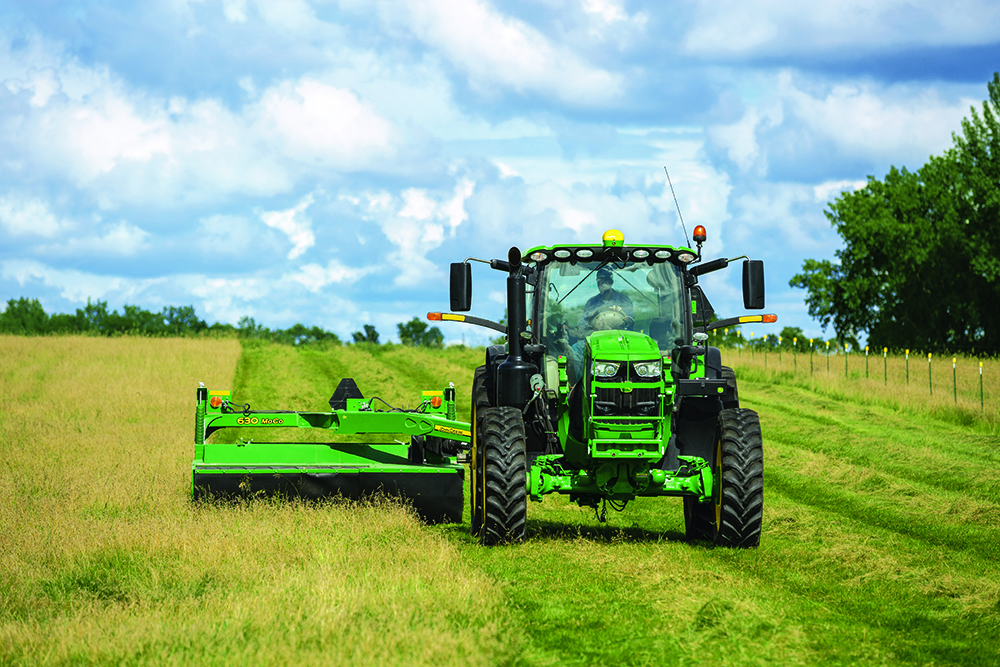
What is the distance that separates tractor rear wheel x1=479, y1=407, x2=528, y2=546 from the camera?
7.66 meters

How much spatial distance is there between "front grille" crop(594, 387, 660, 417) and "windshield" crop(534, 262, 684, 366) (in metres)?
0.96

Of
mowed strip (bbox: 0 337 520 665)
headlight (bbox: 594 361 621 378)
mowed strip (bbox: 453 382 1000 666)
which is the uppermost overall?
headlight (bbox: 594 361 621 378)

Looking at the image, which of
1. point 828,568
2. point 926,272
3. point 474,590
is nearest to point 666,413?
point 828,568

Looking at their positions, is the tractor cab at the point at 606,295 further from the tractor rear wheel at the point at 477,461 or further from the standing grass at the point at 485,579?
the standing grass at the point at 485,579

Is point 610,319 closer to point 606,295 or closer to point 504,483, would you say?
point 606,295

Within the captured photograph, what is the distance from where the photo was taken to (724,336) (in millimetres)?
35344

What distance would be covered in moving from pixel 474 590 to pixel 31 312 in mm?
70192

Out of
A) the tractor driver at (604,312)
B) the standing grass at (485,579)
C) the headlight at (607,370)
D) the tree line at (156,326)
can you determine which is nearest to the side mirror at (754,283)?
the tractor driver at (604,312)

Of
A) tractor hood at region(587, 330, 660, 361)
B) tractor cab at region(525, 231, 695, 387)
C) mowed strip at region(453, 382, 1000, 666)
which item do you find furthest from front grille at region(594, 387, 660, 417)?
mowed strip at region(453, 382, 1000, 666)

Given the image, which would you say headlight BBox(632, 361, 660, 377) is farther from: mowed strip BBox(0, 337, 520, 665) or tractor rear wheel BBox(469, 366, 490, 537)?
mowed strip BBox(0, 337, 520, 665)

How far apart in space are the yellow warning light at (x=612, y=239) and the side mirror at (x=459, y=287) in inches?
49.8

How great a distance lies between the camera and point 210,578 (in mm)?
6414

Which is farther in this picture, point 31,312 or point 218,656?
point 31,312

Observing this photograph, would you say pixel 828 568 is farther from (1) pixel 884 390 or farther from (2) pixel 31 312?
(2) pixel 31 312
